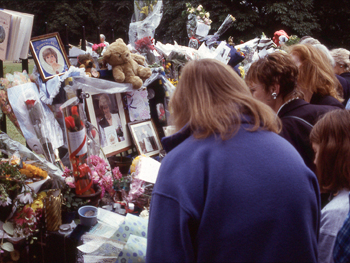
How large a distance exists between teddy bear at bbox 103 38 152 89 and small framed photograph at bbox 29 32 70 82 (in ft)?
1.32

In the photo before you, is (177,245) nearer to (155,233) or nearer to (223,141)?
(155,233)

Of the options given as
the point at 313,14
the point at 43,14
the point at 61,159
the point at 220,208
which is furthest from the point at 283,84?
the point at 43,14

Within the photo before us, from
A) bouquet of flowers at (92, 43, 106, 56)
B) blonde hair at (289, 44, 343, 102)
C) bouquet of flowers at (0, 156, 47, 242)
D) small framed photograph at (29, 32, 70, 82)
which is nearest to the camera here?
bouquet of flowers at (0, 156, 47, 242)

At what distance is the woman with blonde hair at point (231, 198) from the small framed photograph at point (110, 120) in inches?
79.3

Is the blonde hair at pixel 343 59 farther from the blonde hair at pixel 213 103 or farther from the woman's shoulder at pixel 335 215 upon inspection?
the blonde hair at pixel 213 103

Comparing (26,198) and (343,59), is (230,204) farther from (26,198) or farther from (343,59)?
(343,59)

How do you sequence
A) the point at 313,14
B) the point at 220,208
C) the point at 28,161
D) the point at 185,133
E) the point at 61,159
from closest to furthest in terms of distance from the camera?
the point at 220,208 → the point at 185,133 → the point at 28,161 → the point at 61,159 → the point at 313,14

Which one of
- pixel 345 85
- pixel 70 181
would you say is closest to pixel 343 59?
pixel 345 85

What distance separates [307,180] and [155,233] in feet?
1.62

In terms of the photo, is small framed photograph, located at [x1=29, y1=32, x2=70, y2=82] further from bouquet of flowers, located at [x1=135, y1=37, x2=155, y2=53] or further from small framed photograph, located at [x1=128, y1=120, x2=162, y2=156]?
bouquet of flowers, located at [x1=135, y1=37, x2=155, y2=53]

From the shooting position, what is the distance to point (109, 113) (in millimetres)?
2975

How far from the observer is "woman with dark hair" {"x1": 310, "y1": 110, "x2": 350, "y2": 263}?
1.27m

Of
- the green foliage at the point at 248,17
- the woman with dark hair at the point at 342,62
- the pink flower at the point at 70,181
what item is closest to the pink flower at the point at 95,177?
the pink flower at the point at 70,181

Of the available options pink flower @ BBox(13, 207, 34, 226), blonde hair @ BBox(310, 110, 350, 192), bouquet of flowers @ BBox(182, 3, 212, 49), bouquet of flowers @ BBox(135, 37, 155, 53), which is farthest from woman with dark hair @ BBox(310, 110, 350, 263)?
bouquet of flowers @ BBox(182, 3, 212, 49)
